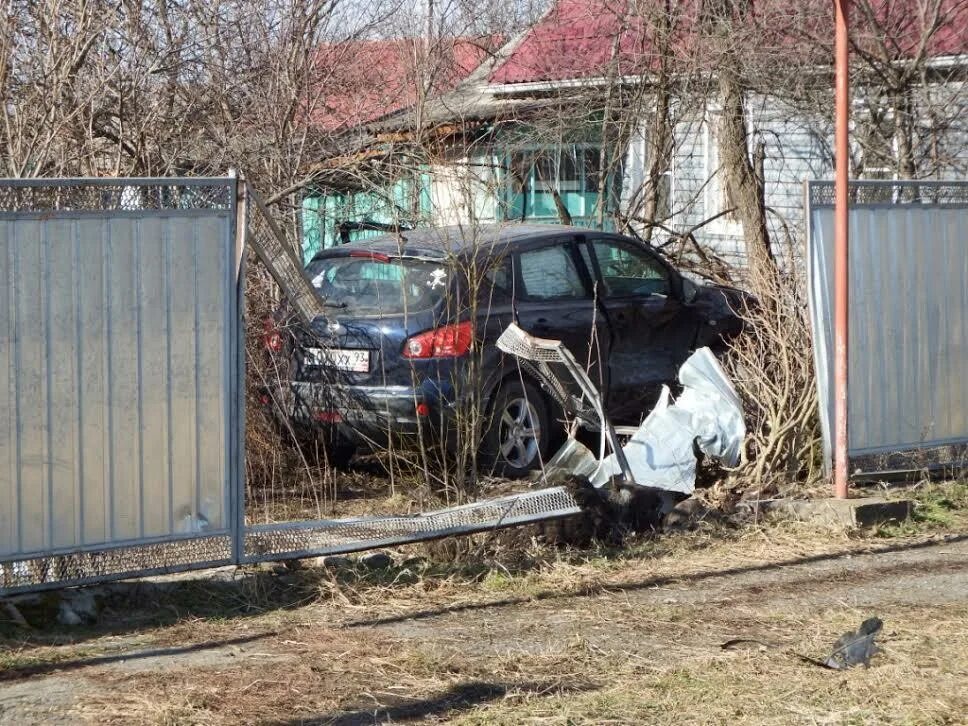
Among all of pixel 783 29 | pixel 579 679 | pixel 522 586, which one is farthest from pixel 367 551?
pixel 783 29

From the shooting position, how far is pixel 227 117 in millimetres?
10367

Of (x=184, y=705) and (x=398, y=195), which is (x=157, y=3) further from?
(x=184, y=705)

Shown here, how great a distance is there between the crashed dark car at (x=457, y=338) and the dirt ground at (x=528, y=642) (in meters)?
1.30

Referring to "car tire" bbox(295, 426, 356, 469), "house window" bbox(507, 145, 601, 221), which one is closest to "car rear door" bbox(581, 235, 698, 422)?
"car tire" bbox(295, 426, 356, 469)

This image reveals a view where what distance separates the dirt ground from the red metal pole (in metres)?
0.75

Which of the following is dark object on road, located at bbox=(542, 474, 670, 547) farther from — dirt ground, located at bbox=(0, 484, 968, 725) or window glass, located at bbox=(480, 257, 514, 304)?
window glass, located at bbox=(480, 257, 514, 304)

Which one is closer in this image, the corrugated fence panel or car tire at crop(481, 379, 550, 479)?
the corrugated fence panel

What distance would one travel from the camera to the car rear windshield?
8.49m

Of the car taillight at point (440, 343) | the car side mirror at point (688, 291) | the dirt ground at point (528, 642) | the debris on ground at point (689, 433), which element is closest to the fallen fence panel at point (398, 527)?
the dirt ground at point (528, 642)

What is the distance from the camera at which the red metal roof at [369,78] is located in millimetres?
11734

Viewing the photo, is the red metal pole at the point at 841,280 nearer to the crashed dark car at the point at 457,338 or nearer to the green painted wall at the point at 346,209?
the crashed dark car at the point at 457,338

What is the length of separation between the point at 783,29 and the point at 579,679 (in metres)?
9.82

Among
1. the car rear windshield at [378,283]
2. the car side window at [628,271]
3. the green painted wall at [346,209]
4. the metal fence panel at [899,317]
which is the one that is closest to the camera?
the metal fence panel at [899,317]

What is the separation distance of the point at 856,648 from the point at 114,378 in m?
3.20
